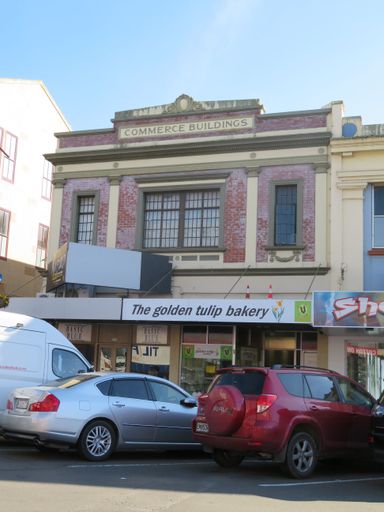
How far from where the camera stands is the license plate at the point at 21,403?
33.2 ft

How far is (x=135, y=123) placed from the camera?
854 inches

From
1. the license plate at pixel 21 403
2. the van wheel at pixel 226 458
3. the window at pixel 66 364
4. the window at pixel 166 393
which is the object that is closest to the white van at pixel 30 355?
the window at pixel 66 364

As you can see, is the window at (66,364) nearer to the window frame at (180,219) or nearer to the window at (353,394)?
the window at (353,394)

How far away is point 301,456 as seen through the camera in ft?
30.9

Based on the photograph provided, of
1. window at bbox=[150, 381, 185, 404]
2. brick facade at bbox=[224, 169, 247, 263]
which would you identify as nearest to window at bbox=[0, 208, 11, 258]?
brick facade at bbox=[224, 169, 247, 263]

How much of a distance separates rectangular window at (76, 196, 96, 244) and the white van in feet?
29.1

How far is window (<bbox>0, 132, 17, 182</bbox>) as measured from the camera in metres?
28.8

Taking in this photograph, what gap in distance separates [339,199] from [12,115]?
56.5 ft

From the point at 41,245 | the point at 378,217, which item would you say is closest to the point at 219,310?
the point at 378,217

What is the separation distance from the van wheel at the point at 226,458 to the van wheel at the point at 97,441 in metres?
1.68

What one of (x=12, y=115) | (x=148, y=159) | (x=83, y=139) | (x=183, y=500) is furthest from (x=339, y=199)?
(x=12, y=115)

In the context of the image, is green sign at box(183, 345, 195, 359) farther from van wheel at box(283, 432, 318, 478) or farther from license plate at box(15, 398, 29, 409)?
van wheel at box(283, 432, 318, 478)

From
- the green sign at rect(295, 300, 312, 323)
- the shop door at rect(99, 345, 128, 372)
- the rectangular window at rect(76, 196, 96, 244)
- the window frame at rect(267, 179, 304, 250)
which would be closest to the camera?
the green sign at rect(295, 300, 312, 323)

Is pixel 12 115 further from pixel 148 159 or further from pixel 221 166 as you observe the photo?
pixel 221 166
